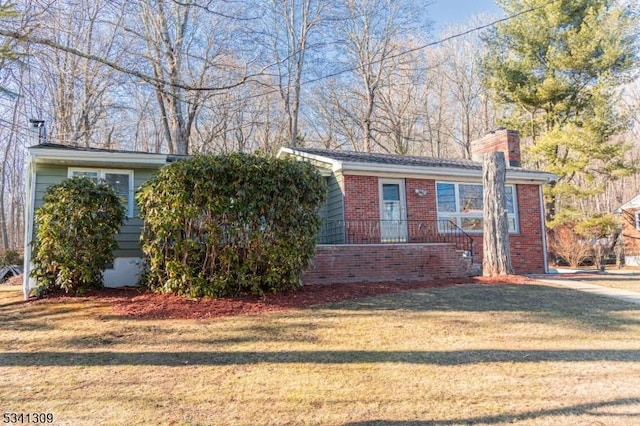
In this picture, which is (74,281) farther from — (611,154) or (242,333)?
(611,154)

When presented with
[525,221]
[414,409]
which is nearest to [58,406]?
[414,409]

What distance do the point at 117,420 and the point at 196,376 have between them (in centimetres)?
94

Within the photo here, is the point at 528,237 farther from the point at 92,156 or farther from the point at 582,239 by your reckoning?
the point at 92,156

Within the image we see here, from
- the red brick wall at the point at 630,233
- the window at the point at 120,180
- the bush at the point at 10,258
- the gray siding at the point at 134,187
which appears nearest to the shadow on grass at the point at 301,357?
the gray siding at the point at 134,187

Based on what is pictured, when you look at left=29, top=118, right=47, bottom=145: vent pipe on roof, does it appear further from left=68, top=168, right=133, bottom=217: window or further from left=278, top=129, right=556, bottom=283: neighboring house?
left=278, top=129, right=556, bottom=283: neighboring house

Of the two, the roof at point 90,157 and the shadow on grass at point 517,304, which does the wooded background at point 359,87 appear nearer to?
the roof at point 90,157

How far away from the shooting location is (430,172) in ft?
40.9

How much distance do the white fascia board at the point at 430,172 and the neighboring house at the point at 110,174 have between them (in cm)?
473

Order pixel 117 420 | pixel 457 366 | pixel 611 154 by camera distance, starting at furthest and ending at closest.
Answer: pixel 611 154, pixel 457 366, pixel 117 420

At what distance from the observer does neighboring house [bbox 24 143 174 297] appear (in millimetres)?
9156

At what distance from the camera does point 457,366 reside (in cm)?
439

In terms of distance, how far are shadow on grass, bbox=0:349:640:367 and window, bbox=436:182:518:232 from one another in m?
8.10

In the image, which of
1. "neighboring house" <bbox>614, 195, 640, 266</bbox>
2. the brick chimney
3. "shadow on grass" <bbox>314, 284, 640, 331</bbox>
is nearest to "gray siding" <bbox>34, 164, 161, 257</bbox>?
"shadow on grass" <bbox>314, 284, 640, 331</bbox>

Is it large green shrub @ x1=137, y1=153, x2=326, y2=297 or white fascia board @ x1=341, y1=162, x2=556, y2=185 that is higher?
white fascia board @ x1=341, y1=162, x2=556, y2=185
